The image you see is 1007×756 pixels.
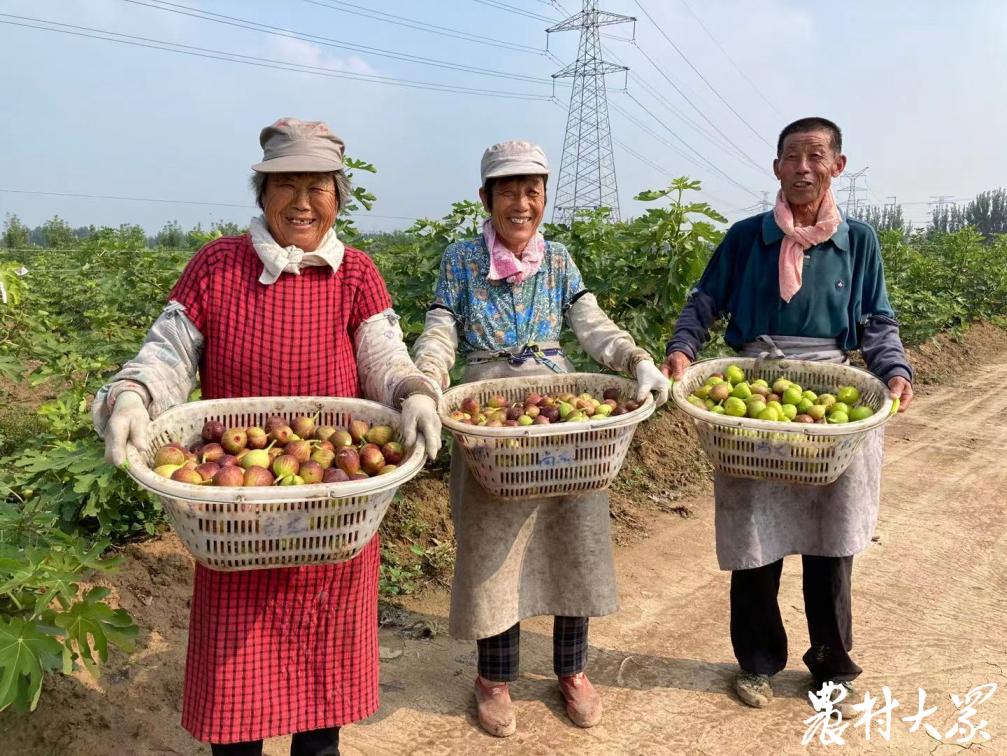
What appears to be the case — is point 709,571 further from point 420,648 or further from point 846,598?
point 420,648

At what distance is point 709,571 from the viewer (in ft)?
13.7

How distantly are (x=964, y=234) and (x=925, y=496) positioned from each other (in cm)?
1107

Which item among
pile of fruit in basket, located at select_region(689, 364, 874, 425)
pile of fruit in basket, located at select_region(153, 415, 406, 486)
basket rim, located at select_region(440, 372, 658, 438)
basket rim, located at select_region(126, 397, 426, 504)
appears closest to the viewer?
basket rim, located at select_region(126, 397, 426, 504)

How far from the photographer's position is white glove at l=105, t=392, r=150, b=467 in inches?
70.8

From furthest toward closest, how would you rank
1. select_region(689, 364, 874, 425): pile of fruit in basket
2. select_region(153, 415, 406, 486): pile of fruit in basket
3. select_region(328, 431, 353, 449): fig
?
select_region(689, 364, 874, 425): pile of fruit in basket → select_region(328, 431, 353, 449): fig → select_region(153, 415, 406, 486): pile of fruit in basket

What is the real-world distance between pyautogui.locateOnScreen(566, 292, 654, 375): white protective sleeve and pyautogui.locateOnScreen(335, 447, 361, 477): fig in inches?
40.9

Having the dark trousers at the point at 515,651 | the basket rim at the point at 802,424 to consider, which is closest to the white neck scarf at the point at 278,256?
the basket rim at the point at 802,424

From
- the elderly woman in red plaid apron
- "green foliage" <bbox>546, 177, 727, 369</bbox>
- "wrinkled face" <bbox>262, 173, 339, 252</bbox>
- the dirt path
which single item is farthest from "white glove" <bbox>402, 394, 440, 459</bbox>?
"green foliage" <bbox>546, 177, 727, 369</bbox>

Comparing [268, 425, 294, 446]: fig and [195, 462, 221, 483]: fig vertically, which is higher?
[268, 425, 294, 446]: fig

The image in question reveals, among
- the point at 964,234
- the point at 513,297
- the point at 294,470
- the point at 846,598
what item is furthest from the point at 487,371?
the point at 964,234

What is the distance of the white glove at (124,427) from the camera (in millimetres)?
1799

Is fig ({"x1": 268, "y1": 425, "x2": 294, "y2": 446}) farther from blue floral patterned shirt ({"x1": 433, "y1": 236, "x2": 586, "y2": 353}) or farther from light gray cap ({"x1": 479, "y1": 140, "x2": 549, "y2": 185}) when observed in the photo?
light gray cap ({"x1": 479, "y1": 140, "x2": 549, "y2": 185})

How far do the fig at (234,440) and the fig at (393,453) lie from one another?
0.37m

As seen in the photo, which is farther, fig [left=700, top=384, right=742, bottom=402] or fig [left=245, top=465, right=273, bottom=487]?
fig [left=700, top=384, right=742, bottom=402]
